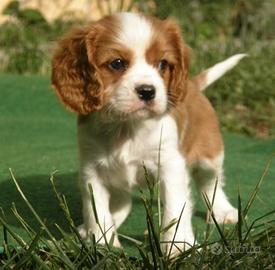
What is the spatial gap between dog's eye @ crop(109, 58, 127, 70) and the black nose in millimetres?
174

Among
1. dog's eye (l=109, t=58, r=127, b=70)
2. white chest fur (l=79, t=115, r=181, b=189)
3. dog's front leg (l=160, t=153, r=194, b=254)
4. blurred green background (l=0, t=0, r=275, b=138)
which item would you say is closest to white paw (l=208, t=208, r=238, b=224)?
dog's front leg (l=160, t=153, r=194, b=254)

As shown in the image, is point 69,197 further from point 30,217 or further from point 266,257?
point 266,257

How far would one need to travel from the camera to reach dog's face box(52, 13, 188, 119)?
4.71 meters

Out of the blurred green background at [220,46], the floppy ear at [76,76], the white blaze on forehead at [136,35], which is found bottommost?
the blurred green background at [220,46]

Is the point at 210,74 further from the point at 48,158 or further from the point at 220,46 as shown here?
the point at 220,46

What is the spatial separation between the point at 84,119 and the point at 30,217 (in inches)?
30.9

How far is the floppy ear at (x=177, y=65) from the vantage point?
509 cm

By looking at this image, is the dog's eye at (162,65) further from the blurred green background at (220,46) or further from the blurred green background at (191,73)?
the blurred green background at (220,46)

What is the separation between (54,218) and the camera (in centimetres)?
555

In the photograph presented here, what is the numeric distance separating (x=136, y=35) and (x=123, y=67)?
18 centimetres

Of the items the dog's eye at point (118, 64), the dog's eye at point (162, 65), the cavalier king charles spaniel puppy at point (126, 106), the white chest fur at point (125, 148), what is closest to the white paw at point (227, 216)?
the cavalier king charles spaniel puppy at point (126, 106)

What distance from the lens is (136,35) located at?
4.75 meters

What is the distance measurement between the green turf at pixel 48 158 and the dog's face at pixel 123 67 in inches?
33.2

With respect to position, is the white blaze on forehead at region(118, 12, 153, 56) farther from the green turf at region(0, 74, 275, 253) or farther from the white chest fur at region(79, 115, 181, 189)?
the green turf at region(0, 74, 275, 253)
